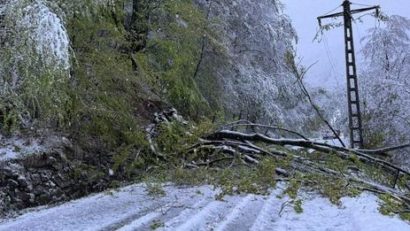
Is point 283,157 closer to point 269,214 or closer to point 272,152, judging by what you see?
point 272,152

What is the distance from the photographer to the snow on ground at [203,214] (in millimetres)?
4543

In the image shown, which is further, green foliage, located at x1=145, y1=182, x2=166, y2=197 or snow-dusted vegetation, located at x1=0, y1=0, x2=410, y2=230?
green foliage, located at x1=145, y1=182, x2=166, y2=197

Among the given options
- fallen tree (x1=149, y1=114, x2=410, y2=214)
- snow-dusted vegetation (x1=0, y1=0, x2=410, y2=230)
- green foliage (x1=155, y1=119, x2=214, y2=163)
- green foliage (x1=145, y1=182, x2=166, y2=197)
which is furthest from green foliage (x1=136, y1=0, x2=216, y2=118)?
green foliage (x1=145, y1=182, x2=166, y2=197)

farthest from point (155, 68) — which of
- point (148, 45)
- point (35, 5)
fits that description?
point (35, 5)

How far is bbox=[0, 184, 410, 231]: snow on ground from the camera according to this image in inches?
179

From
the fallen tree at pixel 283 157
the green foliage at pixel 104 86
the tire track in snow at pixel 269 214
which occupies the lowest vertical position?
the tire track in snow at pixel 269 214

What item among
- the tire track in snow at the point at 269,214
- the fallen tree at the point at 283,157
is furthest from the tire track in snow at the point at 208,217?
the fallen tree at the point at 283,157

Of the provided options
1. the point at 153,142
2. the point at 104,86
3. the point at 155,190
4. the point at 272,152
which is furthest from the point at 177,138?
the point at 155,190

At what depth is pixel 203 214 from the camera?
491cm

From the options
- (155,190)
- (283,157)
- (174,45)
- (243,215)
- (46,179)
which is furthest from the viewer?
(174,45)

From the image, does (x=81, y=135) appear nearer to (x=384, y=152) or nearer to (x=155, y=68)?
(x=155, y=68)

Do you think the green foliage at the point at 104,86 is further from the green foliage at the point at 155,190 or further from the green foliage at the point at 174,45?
the green foliage at the point at 174,45

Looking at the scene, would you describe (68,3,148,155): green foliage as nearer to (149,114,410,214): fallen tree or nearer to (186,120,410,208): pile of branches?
(149,114,410,214): fallen tree

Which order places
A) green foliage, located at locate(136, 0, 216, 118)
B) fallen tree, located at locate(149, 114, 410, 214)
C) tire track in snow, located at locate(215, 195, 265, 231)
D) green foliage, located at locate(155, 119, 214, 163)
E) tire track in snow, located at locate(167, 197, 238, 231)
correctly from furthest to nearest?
green foliage, located at locate(136, 0, 216, 118)
green foliage, located at locate(155, 119, 214, 163)
fallen tree, located at locate(149, 114, 410, 214)
tire track in snow, located at locate(215, 195, 265, 231)
tire track in snow, located at locate(167, 197, 238, 231)
